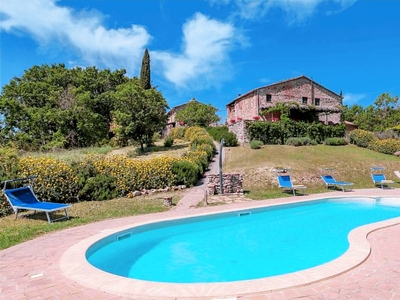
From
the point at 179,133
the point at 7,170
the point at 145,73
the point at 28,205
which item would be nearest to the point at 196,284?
the point at 28,205

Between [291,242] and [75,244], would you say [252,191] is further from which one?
[75,244]

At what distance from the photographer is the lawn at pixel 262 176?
7624 millimetres

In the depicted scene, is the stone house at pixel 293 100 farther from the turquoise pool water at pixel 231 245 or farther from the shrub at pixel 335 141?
the turquoise pool water at pixel 231 245

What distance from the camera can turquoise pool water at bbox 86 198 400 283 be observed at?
5535 mm

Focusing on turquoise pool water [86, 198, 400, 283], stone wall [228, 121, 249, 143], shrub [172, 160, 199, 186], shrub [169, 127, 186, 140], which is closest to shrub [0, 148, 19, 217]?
turquoise pool water [86, 198, 400, 283]

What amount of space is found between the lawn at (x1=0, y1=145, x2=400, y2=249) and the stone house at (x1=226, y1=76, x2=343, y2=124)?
8.71 meters

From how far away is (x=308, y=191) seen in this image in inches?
559

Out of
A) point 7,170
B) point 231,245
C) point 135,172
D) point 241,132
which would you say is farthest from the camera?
point 241,132

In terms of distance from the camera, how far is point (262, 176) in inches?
630

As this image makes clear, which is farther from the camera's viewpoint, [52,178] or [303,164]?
[303,164]

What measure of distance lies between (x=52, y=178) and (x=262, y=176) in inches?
430

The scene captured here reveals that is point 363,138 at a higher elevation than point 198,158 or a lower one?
higher

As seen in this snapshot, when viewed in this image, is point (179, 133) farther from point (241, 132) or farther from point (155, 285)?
point (155, 285)

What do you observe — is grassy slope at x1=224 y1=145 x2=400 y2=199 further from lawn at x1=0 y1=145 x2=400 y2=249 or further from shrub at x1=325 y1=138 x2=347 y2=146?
shrub at x1=325 y1=138 x2=347 y2=146
